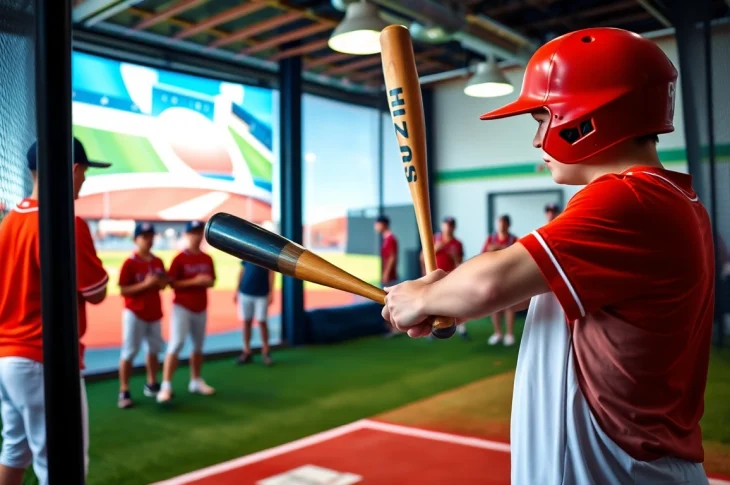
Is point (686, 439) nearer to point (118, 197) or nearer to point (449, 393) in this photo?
point (449, 393)

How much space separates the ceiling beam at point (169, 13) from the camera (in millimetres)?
6176

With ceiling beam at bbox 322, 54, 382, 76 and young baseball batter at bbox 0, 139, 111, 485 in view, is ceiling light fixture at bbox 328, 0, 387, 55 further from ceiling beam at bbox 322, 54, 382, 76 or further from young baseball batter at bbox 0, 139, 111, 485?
ceiling beam at bbox 322, 54, 382, 76

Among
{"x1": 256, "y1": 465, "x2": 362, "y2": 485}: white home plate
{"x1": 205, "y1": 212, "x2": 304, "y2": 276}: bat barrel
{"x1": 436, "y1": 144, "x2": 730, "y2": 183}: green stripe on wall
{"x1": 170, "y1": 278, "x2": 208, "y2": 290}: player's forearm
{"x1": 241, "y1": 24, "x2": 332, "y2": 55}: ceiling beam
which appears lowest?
{"x1": 256, "y1": 465, "x2": 362, "y2": 485}: white home plate

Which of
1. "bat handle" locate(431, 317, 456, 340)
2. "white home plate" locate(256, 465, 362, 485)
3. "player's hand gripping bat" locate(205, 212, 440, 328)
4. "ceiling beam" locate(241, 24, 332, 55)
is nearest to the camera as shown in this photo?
"bat handle" locate(431, 317, 456, 340)

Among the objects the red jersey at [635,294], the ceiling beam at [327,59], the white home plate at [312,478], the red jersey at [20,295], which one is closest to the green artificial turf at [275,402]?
the white home plate at [312,478]

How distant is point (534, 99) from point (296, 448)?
329cm

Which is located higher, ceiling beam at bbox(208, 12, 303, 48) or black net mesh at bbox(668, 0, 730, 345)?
ceiling beam at bbox(208, 12, 303, 48)

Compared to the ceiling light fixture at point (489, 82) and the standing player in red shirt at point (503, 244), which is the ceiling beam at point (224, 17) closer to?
the ceiling light fixture at point (489, 82)

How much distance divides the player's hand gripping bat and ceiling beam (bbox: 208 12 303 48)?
572 centimetres

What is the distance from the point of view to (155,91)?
22.9 feet

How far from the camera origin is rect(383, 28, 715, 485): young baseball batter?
96 cm

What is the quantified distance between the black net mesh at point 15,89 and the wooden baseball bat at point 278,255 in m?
0.60

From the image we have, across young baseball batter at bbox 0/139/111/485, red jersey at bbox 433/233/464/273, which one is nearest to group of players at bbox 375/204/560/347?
red jersey at bbox 433/233/464/273

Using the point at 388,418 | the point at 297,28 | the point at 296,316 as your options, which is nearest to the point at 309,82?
the point at 297,28
